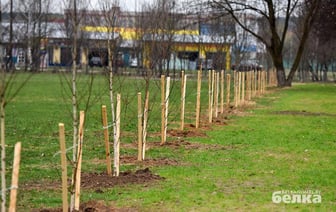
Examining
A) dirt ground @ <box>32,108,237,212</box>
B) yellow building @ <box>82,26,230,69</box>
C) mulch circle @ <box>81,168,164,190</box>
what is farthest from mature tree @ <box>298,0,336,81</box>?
mulch circle @ <box>81,168,164,190</box>

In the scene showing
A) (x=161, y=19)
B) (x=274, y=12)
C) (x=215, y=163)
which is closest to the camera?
(x=215, y=163)

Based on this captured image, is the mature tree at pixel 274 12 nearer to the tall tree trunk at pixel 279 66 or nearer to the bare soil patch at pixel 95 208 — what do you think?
the tall tree trunk at pixel 279 66

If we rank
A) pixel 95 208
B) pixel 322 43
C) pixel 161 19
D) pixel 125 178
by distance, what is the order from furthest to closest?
pixel 322 43 → pixel 161 19 → pixel 125 178 → pixel 95 208

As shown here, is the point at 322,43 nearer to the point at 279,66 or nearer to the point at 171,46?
the point at 279,66

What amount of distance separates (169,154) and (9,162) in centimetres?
337

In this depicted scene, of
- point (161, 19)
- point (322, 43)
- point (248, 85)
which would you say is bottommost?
point (248, 85)

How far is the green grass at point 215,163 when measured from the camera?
31.6 feet

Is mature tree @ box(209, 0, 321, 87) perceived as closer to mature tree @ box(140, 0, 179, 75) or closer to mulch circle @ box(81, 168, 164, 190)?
mature tree @ box(140, 0, 179, 75)

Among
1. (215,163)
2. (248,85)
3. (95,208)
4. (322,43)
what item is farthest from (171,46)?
(322,43)

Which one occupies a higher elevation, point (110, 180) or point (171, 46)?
point (171, 46)

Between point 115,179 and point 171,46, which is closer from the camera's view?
point 115,179

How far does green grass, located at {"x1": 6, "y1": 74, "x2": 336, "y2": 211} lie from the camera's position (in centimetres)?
964

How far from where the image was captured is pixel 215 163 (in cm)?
1305

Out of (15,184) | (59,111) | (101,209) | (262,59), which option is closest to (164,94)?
(101,209)
